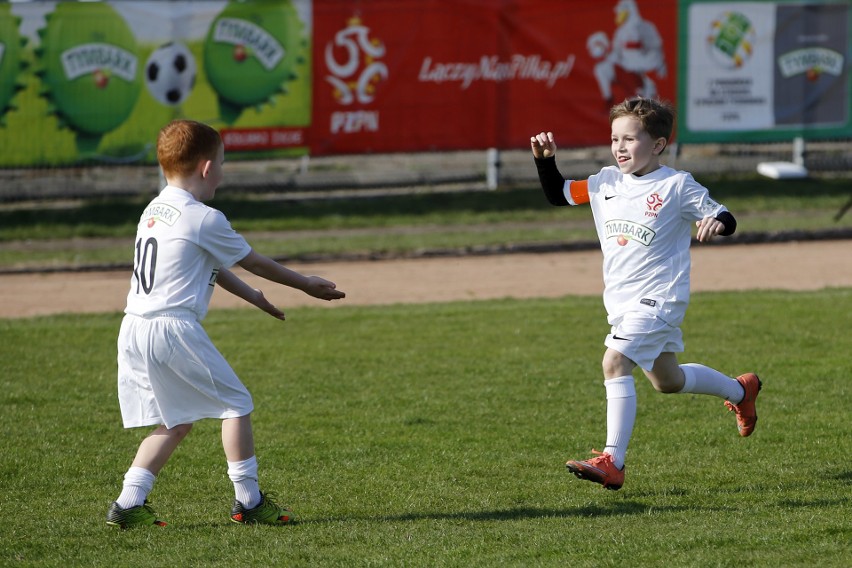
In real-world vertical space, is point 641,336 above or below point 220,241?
below

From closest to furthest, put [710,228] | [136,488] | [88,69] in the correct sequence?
[136,488] < [710,228] < [88,69]

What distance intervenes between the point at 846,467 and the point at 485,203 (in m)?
10.6

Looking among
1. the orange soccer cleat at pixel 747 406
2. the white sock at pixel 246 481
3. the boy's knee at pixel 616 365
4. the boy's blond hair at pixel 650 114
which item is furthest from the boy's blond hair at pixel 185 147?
the orange soccer cleat at pixel 747 406

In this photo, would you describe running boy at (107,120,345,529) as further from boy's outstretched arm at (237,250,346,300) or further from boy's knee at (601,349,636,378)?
boy's knee at (601,349,636,378)

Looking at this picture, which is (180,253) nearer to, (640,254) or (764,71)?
(640,254)

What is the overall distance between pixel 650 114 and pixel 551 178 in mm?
562

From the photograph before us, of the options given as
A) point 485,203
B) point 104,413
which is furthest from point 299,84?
point 104,413

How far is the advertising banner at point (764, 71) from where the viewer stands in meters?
16.1

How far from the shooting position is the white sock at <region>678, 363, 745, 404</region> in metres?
5.66

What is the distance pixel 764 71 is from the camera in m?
16.3

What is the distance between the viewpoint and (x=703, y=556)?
4.43 metres

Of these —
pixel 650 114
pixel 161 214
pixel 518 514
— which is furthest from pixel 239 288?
pixel 650 114

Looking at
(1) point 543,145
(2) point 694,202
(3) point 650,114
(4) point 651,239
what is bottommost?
(4) point 651,239

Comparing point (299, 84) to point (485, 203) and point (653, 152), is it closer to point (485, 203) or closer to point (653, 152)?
point (485, 203)
